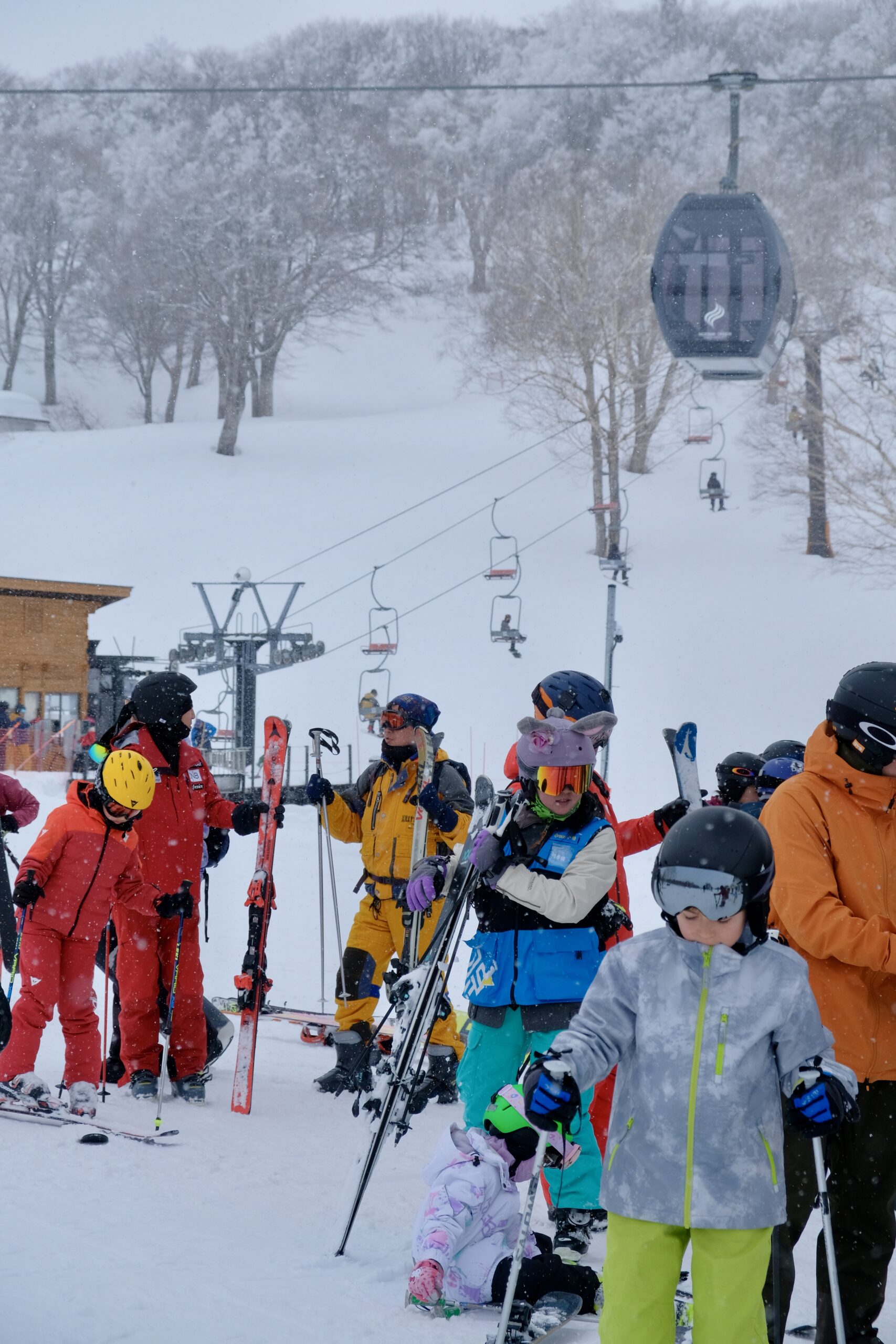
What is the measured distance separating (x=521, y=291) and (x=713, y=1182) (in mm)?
31412

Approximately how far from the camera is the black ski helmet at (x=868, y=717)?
2705 mm

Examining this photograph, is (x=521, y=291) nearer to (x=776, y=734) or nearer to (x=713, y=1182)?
(x=776, y=734)

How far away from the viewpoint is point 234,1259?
332 centimetres

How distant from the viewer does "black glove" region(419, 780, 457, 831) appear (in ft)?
16.2

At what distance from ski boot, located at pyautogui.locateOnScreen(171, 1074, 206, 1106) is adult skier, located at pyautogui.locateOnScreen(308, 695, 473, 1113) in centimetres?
52

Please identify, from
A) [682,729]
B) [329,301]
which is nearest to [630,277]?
[329,301]

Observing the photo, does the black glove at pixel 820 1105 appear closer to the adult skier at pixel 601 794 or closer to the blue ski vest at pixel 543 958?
the blue ski vest at pixel 543 958

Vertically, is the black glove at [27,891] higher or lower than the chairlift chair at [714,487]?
lower

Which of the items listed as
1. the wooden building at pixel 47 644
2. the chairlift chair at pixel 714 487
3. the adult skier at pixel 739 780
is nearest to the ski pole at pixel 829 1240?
the adult skier at pixel 739 780

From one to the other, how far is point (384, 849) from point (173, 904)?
842 mm

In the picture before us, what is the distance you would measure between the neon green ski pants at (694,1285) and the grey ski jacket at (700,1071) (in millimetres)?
36

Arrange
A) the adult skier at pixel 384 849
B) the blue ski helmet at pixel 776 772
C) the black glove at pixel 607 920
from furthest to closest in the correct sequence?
the adult skier at pixel 384 849 → the blue ski helmet at pixel 776 772 → the black glove at pixel 607 920

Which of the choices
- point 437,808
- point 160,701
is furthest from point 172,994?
point 437,808

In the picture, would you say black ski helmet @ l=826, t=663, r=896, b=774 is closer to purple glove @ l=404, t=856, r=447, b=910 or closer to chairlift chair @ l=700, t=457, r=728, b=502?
purple glove @ l=404, t=856, r=447, b=910
